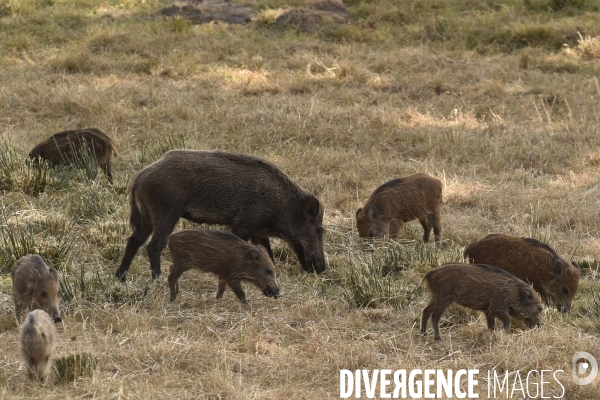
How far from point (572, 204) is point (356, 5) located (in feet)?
28.3

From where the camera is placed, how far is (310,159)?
10.4 m

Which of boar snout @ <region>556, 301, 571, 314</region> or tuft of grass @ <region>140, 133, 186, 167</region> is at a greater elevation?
tuft of grass @ <region>140, 133, 186, 167</region>

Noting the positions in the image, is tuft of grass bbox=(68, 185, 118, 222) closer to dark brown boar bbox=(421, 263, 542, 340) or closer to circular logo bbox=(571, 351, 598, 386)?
dark brown boar bbox=(421, 263, 542, 340)

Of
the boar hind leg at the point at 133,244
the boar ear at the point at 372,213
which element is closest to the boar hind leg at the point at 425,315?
the boar ear at the point at 372,213

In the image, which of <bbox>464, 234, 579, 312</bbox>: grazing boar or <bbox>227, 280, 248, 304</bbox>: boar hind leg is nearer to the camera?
<bbox>227, 280, 248, 304</bbox>: boar hind leg

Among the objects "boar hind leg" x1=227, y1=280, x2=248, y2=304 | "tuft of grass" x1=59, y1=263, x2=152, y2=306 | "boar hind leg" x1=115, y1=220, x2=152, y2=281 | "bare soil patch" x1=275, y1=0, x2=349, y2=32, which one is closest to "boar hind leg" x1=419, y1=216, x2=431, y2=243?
"boar hind leg" x1=227, y1=280, x2=248, y2=304

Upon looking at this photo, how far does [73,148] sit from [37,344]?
4.67 meters

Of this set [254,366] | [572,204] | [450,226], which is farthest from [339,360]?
[572,204]

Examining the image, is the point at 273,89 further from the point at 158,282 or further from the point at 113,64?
the point at 158,282

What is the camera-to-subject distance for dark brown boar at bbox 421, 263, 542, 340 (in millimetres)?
6098

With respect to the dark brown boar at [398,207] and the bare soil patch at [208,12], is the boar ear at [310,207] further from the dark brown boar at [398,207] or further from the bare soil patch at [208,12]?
the bare soil patch at [208,12]

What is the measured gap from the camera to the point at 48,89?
12328 mm

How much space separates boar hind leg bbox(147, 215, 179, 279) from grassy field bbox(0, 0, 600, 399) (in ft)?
Answer: 0.63

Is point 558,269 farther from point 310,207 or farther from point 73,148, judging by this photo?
point 73,148
